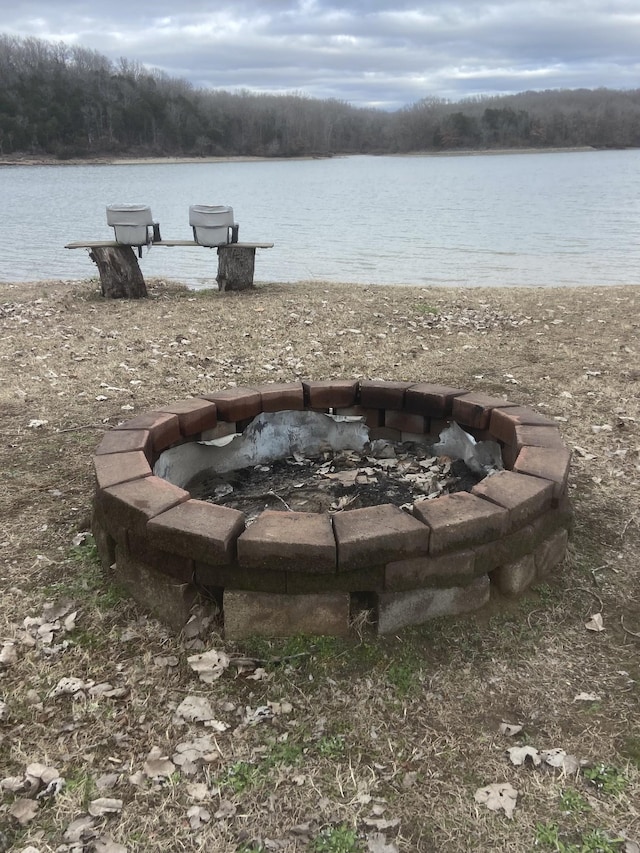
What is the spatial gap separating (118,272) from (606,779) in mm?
8892

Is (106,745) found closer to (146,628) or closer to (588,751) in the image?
(146,628)

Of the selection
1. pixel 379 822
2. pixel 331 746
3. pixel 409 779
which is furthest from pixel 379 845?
pixel 331 746

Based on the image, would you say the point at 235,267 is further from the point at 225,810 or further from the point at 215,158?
the point at 215,158

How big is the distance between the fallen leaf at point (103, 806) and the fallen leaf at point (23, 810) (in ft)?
0.52

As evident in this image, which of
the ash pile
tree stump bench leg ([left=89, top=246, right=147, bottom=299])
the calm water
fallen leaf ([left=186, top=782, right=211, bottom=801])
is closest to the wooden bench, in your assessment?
tree stump bench leg ([left=89, top=246, right=147, bottom=299])

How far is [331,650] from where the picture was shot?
7.97 feet

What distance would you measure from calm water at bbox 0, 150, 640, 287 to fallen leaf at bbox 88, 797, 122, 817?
10.9m

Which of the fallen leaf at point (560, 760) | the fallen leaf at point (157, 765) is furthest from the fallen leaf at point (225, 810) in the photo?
the fallen leaf at point (560, 760)

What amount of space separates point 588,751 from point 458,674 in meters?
0.48

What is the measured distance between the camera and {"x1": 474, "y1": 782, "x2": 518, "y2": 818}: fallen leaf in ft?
6.09

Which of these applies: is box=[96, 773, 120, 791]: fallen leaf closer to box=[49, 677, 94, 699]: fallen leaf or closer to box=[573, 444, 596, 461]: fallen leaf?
box=[49, 677, 94, 699]: fallen leaf

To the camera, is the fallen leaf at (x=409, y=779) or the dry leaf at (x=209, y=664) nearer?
the fallen leaf at (x=409, y=779)

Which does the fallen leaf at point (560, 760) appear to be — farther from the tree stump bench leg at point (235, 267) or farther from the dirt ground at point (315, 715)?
the tree stump bench leg at point (235, 267)

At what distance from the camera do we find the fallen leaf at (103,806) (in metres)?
1.85
